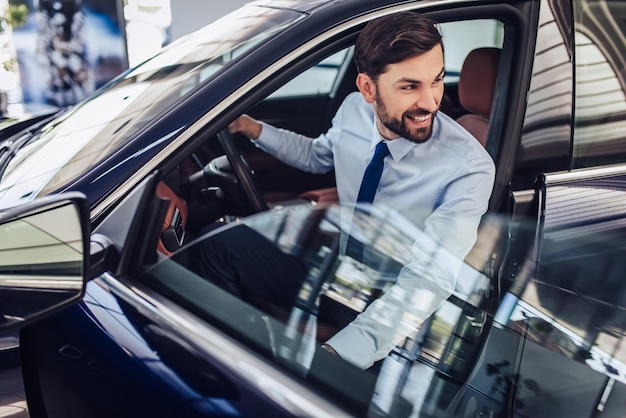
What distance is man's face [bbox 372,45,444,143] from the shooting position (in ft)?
4.45

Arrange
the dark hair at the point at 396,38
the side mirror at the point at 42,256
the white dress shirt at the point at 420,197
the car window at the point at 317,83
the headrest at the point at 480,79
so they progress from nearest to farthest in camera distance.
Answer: the side mirror at the point at 42,256 < the white dress shirt at the point at 420,197 < the dark hair at the point at 396,38 < the headrest at the point at 480,79 < the car window at the point at 317,83

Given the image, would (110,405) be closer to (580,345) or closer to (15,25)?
(580,345)

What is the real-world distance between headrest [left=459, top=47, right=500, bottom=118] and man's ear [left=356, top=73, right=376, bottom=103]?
0.97 ft

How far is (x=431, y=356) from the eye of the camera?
1.13 metres

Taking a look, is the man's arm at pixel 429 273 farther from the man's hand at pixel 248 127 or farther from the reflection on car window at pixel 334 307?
the man's hand at pixel 248 127

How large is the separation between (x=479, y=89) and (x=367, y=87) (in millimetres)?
333

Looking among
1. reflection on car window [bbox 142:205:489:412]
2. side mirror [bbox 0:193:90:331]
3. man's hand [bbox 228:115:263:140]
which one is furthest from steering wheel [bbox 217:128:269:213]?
side mirror [bbox 0:193:90:331]

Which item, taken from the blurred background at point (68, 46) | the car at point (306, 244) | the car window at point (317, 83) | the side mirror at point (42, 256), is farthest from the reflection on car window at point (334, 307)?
the blurred background at point (68, 46)

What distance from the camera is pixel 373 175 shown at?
4.98ft

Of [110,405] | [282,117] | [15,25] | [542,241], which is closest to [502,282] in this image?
[542,241]

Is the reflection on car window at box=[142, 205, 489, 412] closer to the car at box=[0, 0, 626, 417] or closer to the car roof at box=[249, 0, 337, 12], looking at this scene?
the car at box=[0, 0, 626, 417]

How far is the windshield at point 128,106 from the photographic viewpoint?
126 centimetres

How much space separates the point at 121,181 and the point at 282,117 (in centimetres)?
180

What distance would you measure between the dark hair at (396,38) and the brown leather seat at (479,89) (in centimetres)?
24
